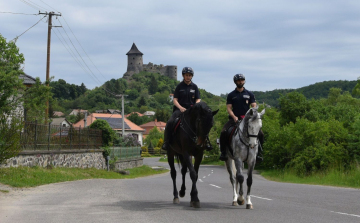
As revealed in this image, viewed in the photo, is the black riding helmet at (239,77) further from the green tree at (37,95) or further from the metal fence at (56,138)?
the green tree at (37,95)

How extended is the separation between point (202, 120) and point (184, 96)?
159 centimetres

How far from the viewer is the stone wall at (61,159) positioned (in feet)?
72.2

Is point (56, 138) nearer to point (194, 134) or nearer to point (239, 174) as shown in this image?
point (194, 134)

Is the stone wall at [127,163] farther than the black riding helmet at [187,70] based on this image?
Yes

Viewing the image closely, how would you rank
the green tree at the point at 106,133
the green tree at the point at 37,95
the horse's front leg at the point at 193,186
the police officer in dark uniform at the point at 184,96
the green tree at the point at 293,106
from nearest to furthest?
1. the horse's front leg at the point at 193,186
2. the police officer in dark uniform at the point at 184,96
3. the green tree at the point at 37,95
4. the green tree at the point at 106,133
5. the green tree at the point at 293,106

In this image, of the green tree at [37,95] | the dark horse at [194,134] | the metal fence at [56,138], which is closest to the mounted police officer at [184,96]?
the dark horse at [194,134]

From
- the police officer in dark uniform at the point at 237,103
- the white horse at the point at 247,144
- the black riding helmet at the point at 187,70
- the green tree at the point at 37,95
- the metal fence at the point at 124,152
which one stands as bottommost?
the metal fence at the point at 124,152

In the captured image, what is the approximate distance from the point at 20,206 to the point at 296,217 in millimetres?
6287

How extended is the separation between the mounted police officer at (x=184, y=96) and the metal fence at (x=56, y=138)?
12.6 metres

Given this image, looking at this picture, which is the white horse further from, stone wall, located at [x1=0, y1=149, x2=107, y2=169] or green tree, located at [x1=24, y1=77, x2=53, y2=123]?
green tree, located at [x1=24, y1=77, x2=53, y2=123]

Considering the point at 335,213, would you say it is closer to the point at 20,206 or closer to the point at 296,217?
the point at 296,217

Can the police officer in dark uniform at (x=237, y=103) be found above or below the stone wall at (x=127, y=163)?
above

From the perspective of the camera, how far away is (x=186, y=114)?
10.9 metres

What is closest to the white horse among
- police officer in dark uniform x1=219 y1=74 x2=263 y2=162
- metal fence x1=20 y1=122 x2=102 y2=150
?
police officer in dark uniform x1=219 y1=74 x2=263 y2=162
